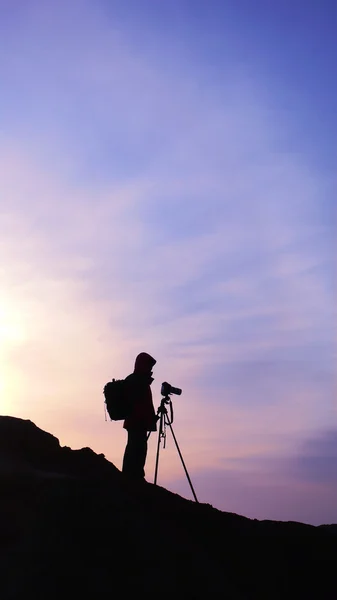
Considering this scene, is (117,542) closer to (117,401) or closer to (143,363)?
(117,401)

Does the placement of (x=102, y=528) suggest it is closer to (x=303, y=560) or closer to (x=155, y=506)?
(x=155, y=506)

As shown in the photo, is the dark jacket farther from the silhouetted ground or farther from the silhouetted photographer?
the silhouetted ground

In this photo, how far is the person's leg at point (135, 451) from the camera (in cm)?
1459

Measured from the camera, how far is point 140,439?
14.6 m

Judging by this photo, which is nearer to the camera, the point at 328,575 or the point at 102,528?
the point at 102,528

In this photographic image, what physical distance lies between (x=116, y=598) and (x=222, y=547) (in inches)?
125

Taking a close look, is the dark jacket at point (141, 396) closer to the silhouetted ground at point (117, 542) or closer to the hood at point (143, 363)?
the hood at point (143, 363)

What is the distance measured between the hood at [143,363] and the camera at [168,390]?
84 cm

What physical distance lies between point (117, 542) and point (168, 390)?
524 cm

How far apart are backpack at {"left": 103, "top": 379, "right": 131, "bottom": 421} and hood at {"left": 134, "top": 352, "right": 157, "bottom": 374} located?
17.4 inches

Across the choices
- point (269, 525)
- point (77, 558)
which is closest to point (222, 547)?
point (269, 525)

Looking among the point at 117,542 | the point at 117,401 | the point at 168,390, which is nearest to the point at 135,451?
the point at 117,401

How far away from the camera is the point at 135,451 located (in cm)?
1459

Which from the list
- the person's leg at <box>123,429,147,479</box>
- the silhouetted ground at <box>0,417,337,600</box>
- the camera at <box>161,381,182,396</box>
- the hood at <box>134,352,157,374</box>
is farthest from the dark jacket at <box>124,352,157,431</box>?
the silhouetted ground at <box>0,417,337,600</box>
